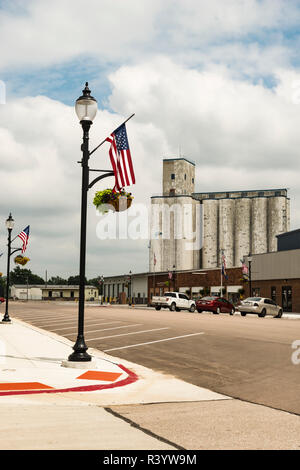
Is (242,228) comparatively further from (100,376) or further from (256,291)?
(100,376)

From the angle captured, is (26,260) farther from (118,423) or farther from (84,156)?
(118,423)

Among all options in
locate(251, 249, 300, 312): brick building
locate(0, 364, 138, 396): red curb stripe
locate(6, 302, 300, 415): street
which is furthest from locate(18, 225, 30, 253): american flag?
locate(251, 249, 300, 312): brick building

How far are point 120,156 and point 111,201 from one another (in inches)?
102

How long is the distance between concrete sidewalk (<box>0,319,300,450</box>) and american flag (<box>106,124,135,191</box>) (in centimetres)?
450

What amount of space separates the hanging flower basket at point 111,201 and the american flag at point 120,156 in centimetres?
218

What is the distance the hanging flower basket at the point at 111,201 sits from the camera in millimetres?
14945

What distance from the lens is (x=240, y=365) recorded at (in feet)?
38.9

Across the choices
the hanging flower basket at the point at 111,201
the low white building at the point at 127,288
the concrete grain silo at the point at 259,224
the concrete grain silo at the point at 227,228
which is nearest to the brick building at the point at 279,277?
the low white building at the point at 127,288

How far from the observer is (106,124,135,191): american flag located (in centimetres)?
1245

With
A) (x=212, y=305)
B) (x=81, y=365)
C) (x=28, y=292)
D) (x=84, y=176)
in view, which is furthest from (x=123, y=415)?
(x=28, y=292)

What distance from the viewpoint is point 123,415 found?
669 cm

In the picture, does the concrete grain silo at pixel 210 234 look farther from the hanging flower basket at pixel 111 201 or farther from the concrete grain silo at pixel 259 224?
the hanging flower basket at pixel 111 201

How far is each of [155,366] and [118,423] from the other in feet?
18.9
